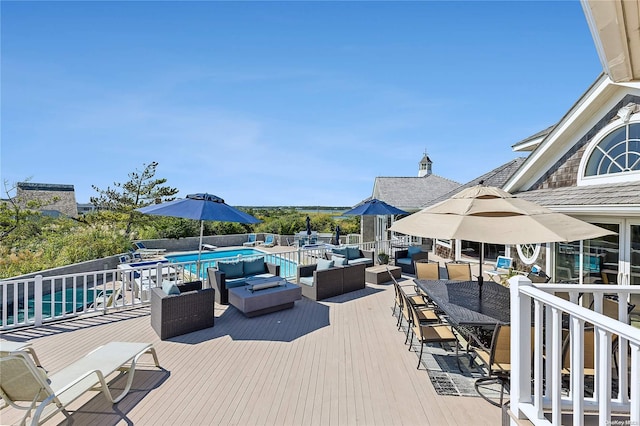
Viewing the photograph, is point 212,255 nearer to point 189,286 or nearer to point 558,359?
point 189,286

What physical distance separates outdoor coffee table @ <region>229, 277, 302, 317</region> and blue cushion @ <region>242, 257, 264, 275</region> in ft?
4.09

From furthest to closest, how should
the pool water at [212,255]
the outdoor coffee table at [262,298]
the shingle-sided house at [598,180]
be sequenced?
the pool water at [212,255] < the outdoor coffee table at [262,298] < the shingle-sided house at [598,180]

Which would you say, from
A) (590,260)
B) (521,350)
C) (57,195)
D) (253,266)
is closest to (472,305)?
(521,350)

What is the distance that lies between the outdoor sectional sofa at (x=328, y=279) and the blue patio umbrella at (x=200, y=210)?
2376 millimetres

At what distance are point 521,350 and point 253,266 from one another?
22.4 ft

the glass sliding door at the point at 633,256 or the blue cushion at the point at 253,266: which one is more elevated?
the glass sliding door at the point at 633,256

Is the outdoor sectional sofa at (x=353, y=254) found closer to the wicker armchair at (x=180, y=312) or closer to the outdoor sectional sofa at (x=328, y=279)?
the outdoor sectional sofa at (x=328, y=279)

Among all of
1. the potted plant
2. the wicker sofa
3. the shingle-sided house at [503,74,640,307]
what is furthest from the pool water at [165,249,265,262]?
the shingle-sided house at [503,74,640,307]

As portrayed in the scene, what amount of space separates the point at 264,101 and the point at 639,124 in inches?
475

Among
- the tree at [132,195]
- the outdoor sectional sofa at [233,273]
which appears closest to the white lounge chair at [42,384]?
the outdoor sectional sofa at [233,273]

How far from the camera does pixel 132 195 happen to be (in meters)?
20.5

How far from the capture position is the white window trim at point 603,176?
6.09m

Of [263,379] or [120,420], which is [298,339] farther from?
[120,420]

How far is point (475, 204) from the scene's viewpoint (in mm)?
4297
